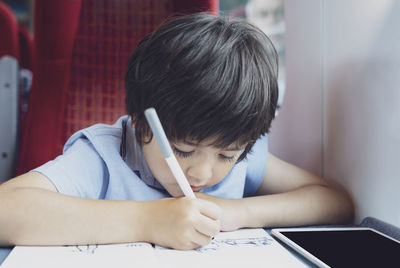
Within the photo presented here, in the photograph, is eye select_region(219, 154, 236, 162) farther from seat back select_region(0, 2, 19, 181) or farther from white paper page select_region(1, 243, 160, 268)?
seat back select_region(0, 2, 19, 181)

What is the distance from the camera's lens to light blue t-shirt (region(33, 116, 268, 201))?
0.52 metres

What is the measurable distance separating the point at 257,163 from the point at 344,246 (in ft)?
0.80

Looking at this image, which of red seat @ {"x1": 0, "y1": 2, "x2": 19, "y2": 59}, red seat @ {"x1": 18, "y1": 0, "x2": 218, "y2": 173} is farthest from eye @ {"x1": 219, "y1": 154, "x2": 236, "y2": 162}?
red seat @ {"x1": 0, "y1": 2, "x2": 19, "y2": 59}

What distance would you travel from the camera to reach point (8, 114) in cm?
106

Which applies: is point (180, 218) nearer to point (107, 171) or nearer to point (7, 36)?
point (107, 171)

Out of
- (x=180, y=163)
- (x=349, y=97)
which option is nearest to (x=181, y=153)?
(x=180, y=163)

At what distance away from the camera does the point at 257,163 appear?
668 mm

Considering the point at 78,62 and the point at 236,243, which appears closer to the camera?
the point at 236,243

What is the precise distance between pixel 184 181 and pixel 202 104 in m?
0.10

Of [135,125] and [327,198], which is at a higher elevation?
[135,125]

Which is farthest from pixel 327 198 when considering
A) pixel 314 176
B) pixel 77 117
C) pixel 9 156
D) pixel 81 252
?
pixel 9 156

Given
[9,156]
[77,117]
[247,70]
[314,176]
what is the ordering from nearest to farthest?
1. [247,70]
2. [314,176]
3. [77,117]
4. [9,156]

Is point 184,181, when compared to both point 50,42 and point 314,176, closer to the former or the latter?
point 314,176

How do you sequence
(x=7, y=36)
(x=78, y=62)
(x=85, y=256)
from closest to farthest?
(x=85, y=256) < (x=78, y=62) < (x=7, y=36)
